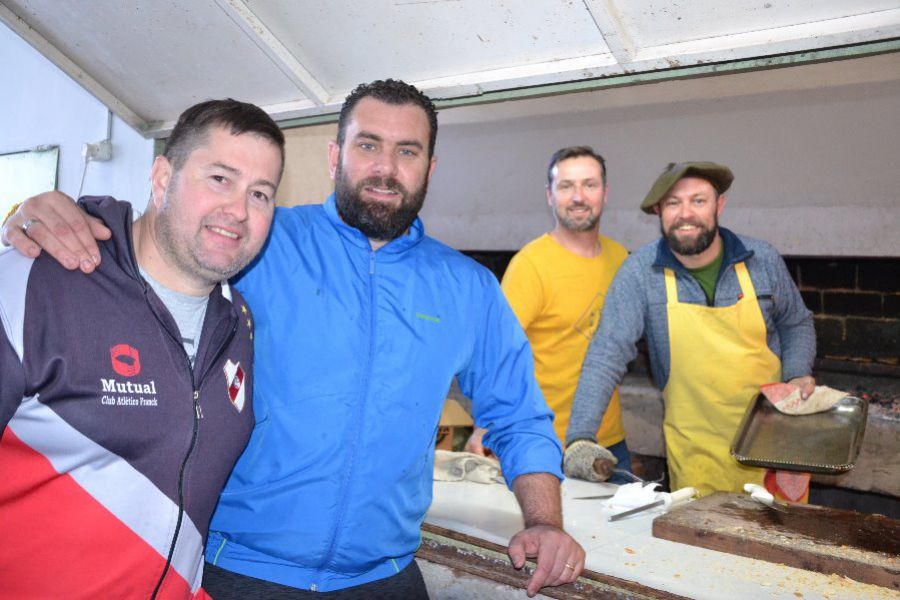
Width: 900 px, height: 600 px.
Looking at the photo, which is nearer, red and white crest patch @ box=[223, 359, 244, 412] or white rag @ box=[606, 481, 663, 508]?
red and white crest patch @ box=[223, 359, 244, 412]

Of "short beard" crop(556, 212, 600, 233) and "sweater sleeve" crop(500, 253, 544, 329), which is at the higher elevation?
"short beard" crop(556, 212, 600, 233)

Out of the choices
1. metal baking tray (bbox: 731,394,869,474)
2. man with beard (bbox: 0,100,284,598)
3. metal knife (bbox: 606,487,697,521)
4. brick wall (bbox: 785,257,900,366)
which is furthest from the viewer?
brick wall (bbox: 785,257,900,366)

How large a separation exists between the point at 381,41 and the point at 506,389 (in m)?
1.24

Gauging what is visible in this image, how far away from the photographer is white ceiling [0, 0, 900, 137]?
2014 millimetres

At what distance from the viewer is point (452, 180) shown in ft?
17.0

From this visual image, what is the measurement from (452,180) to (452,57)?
2.74 metres

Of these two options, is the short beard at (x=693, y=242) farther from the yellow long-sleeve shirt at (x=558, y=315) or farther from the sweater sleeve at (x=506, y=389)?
the sweater sleeve at (x=506, y=389)

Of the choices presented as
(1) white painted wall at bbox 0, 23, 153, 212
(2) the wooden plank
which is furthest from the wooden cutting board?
(1) white painted wall at bbox 0, 23, 153, 212

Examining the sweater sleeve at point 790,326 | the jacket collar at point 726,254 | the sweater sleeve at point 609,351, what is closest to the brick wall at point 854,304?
the sweater sleeve at point 790,326

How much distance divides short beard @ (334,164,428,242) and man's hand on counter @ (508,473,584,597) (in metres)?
0.64

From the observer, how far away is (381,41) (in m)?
2.48

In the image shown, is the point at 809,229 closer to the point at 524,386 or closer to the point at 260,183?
the point at 524,386

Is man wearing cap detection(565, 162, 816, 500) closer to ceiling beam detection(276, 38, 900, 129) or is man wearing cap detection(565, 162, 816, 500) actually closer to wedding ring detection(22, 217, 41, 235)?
ceiling beam detection(276, 38, 900, 129)

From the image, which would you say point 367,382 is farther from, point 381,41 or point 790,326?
point 790,326
